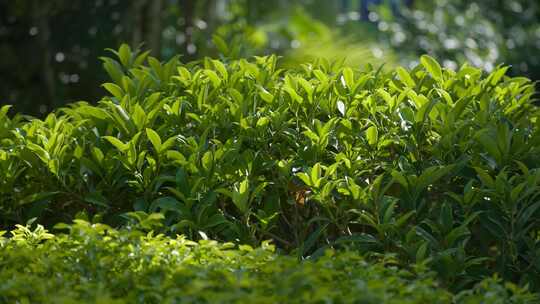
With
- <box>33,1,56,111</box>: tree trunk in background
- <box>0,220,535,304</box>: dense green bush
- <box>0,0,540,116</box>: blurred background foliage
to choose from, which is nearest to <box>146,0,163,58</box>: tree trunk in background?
<box>0,0,540,116</box>: blurred background foliage

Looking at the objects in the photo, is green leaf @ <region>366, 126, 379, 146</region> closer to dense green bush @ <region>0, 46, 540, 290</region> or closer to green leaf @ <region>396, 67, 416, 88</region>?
dense green bush @ <region>0, 46, 540, 290</region>

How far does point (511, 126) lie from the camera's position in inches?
160

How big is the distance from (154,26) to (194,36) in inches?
23.1

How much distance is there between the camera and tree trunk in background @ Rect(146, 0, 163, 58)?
28.1 feet

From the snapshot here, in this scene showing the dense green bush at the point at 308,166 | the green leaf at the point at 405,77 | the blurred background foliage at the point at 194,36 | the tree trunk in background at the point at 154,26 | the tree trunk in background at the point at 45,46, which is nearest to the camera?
the dense green bush at the point at 308,166

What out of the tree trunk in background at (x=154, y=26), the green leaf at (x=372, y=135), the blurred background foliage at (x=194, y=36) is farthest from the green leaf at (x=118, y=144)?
the tree trunk in background at (x=154, y=26)

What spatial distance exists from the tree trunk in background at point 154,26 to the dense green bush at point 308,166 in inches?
174

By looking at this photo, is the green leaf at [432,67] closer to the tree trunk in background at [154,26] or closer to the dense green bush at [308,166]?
the dense green bush at [308,166]

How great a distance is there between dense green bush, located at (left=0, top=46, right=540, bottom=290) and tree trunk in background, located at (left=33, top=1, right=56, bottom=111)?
4.81 meters

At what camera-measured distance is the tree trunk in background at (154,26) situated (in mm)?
8578

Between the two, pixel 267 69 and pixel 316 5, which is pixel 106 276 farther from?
pixel 316 5

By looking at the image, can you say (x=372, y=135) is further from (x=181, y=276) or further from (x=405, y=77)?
(x=181, y=276)

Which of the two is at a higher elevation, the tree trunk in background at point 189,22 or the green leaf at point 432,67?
the green leaf at point 432,67

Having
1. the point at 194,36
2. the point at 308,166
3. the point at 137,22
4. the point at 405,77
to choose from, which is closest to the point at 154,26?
the point at 137,22
